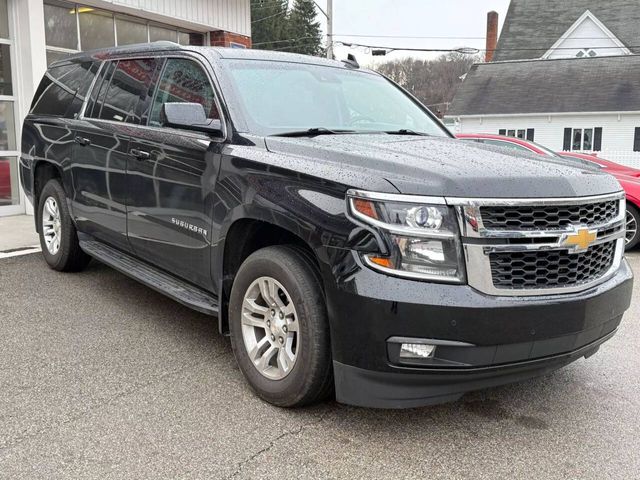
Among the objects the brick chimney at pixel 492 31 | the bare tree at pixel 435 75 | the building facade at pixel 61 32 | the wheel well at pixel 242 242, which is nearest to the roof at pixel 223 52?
the wheel well at pixel 242 242

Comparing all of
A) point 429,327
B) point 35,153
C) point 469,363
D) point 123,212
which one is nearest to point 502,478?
point 469,363

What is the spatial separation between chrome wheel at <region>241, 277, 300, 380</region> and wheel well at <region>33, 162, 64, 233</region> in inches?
129

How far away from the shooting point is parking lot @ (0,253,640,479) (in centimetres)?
274

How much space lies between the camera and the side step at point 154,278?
377cm

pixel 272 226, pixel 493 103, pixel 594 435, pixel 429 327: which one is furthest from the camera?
pixel 493 103

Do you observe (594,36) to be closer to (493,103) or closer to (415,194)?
(493,103)

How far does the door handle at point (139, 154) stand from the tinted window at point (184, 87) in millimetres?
213

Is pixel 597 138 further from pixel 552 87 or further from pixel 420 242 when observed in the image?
pixel 420 242

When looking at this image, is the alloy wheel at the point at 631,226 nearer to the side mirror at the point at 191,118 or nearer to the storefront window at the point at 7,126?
the side mirror at the point at 191,118

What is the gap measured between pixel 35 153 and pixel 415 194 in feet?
15.0

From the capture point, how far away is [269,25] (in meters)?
57.6

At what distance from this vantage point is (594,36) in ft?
135

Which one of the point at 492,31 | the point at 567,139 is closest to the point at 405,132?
the point at 567,139

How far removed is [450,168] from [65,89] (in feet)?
13.7
